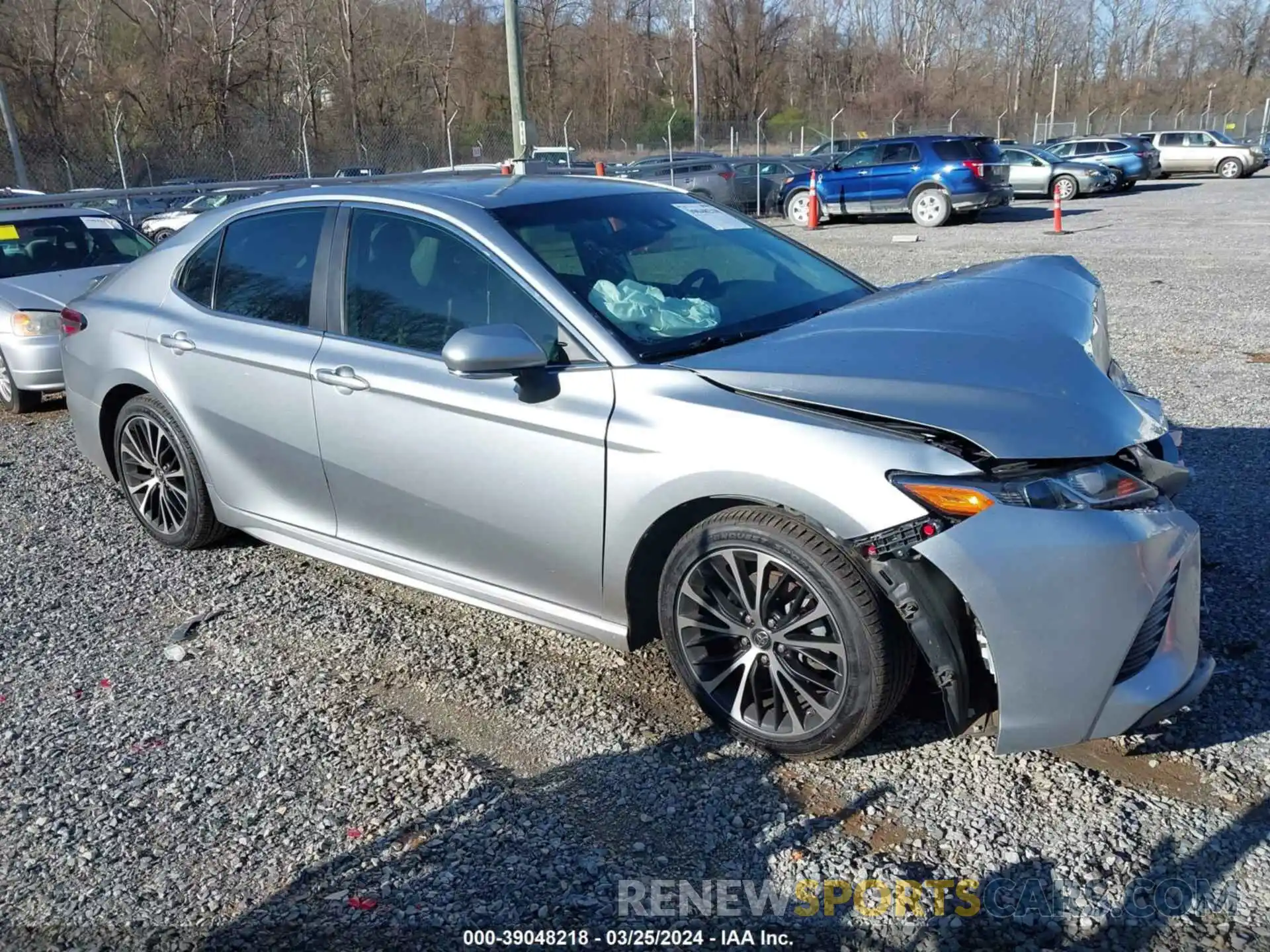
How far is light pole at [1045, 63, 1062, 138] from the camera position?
189ft

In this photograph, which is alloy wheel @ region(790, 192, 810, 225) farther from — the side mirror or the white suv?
the side mirror

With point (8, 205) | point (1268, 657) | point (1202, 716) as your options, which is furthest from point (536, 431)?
point (8, 205)

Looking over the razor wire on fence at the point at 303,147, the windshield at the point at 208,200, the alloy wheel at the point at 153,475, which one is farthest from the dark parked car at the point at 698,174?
the alloy wheel at the point at 153,475

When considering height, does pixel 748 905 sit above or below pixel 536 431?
below

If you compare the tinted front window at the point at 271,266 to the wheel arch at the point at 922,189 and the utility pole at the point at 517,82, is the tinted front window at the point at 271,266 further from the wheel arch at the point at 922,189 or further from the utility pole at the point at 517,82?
the wheel arch at the point at 922,189

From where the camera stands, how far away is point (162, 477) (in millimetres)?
4879

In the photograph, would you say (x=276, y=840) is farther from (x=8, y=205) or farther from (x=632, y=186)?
(x=8, y=205)

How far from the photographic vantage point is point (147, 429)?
4.83 m

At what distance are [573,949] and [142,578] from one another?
3183 mm

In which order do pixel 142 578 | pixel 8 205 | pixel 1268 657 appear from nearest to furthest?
pixel 1268 657 → pixel 142 578 → pixel 8 205

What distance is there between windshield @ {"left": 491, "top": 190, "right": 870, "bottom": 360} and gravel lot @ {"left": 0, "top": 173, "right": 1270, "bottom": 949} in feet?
4.07

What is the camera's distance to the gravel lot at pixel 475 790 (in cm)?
257

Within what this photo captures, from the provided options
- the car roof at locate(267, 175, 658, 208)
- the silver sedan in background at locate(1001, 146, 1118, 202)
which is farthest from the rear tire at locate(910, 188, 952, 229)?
the car roof at locate(267, 175, 658, 208)

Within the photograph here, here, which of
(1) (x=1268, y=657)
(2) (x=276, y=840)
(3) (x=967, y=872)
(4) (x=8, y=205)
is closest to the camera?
(3) (x=967, y=872)
